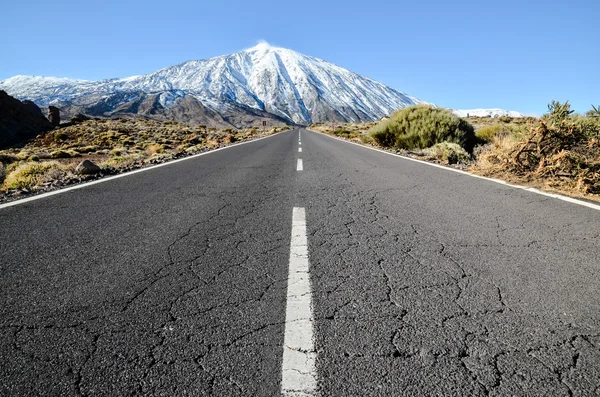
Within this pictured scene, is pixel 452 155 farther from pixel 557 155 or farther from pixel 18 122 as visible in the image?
pixel 18 122

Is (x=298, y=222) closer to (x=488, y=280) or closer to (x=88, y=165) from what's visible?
(x=488, y=280)

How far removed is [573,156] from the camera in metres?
5.87

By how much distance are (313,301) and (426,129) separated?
47.2ft

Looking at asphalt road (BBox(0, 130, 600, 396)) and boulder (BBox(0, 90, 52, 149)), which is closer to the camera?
asphalt road (BBox(0, 130, 600, 396))

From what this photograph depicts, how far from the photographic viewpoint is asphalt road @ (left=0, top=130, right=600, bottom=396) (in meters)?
1.45

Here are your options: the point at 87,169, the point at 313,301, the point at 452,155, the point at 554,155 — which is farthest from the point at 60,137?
the point at 313,301

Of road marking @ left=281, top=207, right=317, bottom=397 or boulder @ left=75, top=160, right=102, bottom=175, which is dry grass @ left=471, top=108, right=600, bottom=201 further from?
boulder @ left=75, top=160, right=102, bottom=175

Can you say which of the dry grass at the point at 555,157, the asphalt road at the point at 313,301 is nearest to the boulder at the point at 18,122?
the asphalt road at the point at 313,301

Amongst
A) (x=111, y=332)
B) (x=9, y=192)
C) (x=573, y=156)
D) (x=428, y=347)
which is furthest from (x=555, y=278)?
(x=9, y=192)

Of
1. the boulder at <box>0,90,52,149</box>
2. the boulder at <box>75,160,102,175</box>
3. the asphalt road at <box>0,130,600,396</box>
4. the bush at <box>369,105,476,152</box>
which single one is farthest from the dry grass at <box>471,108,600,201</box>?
the boulder at <box>0,90,52,149</box>

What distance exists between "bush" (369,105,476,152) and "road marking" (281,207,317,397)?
13.6 metres

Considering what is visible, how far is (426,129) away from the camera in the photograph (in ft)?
48.5

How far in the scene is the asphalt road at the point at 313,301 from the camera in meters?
1.45

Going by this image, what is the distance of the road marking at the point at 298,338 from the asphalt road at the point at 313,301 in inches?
1.4
